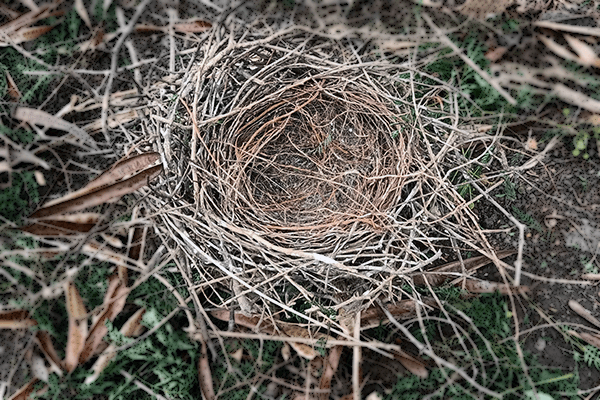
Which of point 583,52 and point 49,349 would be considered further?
point 583,52

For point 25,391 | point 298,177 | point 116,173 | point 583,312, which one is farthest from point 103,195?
point 583,312

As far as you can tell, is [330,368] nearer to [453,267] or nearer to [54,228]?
[453,267]

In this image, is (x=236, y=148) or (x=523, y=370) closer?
(x=523, y=370)

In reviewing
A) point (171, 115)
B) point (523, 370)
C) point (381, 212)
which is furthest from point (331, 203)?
point (523, 370)

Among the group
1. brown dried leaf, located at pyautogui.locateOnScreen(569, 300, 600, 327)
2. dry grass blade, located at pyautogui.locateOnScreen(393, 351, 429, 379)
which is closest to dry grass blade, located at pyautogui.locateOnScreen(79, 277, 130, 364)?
dry grass blade, located at pyautogui.locateOnScreen(393, 351, 429, 379)

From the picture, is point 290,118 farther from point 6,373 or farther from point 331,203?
point 6,373

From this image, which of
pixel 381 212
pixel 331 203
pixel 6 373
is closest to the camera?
pixel 6 373
